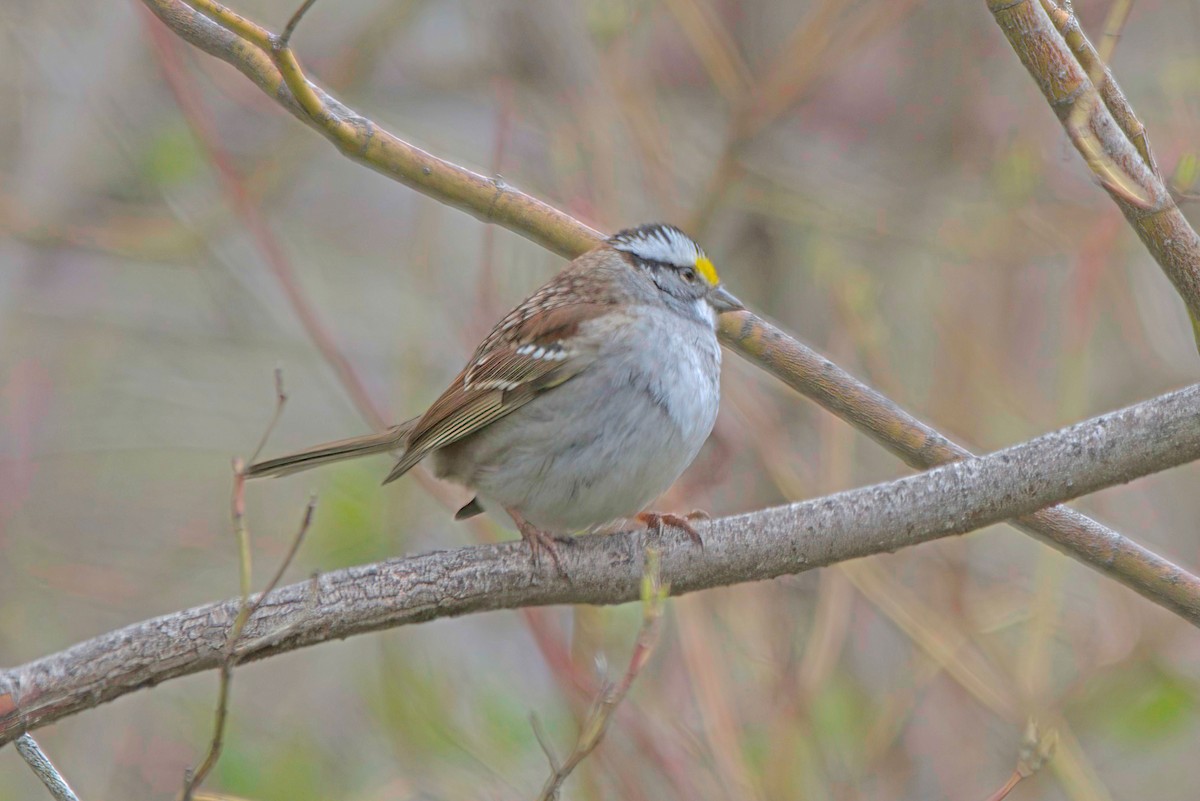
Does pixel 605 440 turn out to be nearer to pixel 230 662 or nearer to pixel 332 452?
pixel 332 452

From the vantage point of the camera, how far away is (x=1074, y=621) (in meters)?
5.29

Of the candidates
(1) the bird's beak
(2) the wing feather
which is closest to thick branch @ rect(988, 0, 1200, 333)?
(1) the bird's beak

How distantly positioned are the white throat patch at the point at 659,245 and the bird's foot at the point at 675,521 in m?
0.89

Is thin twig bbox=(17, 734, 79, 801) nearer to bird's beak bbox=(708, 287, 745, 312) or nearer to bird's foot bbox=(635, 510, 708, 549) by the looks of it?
bird's foot bbox=(635, 510, 708, 549)

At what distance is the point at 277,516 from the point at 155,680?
3.66 meters

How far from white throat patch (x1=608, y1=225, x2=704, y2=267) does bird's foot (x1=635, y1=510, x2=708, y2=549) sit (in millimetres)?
893

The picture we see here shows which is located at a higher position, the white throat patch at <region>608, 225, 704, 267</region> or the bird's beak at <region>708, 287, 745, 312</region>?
the white throat patch at <region>608, 225, 704, 267</region>

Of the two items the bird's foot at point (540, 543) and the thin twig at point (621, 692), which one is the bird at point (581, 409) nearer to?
the bird's foot at point (540, 543)

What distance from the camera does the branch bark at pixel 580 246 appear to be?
2.88 metres

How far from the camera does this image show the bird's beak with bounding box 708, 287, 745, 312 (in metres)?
3.83

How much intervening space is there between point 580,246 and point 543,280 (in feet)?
8.21

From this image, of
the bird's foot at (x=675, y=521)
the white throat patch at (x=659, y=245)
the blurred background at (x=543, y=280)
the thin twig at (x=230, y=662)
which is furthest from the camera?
the blurred background at (x=543, y=280)

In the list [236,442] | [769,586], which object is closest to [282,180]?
[236,442]

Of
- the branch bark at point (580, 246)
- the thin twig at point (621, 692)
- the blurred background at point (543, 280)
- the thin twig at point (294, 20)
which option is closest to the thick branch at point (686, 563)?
the branch bark at point (580, 246)
